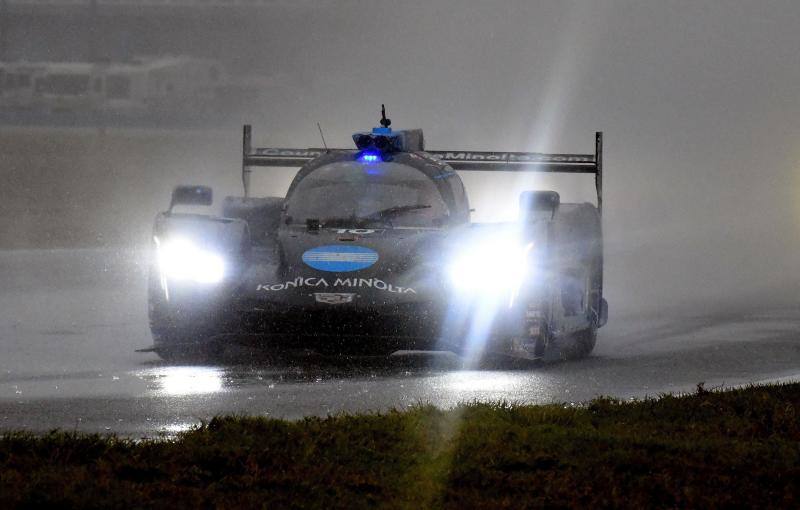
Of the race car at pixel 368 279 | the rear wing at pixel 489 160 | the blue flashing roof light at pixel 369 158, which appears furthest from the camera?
the rear wing at pixel 489 160

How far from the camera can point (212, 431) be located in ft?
25.7

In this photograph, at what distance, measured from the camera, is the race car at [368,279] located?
465 inches

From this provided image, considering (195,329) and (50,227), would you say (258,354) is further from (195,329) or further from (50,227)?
(50,227)

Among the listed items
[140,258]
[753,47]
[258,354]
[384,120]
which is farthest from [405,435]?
[753,47]

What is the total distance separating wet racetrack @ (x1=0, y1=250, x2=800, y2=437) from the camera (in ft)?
31.5

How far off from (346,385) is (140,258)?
16.6 metres

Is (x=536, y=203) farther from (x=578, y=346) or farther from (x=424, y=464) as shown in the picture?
(x=424, y=464)

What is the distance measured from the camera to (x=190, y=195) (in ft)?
45.1

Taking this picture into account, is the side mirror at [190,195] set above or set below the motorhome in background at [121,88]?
below

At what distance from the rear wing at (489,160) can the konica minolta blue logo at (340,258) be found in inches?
136

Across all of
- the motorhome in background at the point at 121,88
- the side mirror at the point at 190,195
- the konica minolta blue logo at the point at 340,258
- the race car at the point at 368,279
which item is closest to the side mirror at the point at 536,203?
the race car at the point at 368,279

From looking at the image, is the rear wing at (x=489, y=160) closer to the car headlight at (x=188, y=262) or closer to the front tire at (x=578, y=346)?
the front tire at (x=578, y=346)

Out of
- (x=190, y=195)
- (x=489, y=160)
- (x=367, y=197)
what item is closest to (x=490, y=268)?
(x=367, y=197)

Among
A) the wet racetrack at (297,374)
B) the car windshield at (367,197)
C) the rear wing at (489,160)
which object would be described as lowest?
the wet racetrack at (297,374)
